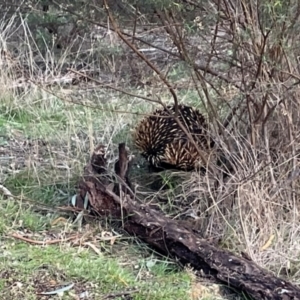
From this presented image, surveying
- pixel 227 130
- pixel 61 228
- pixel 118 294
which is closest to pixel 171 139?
pixel 227 130

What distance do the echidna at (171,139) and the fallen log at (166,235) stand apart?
44cm

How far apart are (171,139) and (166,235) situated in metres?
1.21

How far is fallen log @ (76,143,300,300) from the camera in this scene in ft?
11.3

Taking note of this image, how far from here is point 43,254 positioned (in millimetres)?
3691

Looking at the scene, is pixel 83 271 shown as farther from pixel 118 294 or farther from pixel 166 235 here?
pixel 166 235

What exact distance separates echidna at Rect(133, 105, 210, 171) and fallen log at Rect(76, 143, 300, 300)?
44 cm

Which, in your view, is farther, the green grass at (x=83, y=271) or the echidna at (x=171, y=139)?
the echidna at (x=171, y=139)

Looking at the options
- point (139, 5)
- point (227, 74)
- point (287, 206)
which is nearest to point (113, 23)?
point (139, 5)

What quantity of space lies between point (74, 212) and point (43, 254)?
0.50 meters

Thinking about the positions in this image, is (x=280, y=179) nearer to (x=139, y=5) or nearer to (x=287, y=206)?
(x=287, y=206)

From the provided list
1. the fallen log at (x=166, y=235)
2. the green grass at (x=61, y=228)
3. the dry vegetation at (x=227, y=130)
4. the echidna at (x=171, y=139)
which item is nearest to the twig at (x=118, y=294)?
the green grass at (x=61, y=228)

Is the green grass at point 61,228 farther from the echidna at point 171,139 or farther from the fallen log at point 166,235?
the echidna at point 171,139

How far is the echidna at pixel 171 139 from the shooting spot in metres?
4.54

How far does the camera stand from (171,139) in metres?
4.87
